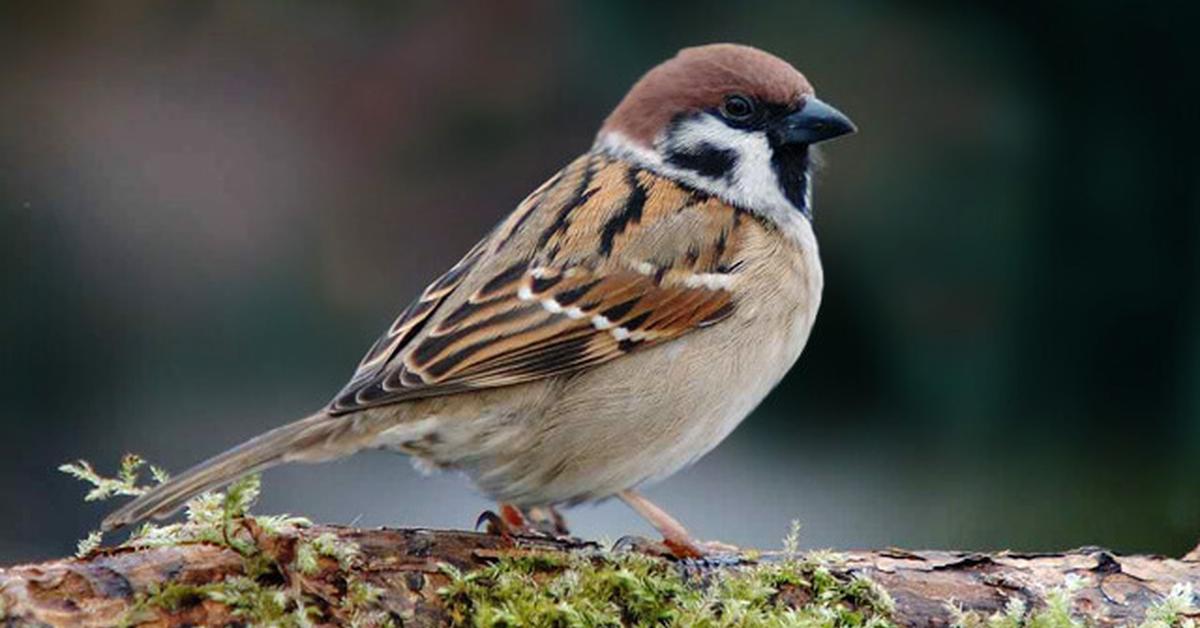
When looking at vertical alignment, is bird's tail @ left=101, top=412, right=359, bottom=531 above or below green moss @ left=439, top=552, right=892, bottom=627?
above

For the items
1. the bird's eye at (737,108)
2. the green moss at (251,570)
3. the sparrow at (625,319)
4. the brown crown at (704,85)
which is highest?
the brown crown at (704,85)

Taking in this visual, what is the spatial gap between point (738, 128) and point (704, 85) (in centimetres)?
15

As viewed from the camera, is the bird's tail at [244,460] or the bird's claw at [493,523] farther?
the bird's claw at [493,523]

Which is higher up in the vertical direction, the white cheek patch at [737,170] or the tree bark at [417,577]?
the white cheek patch at [737,170]

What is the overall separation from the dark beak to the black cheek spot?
0.15 metres

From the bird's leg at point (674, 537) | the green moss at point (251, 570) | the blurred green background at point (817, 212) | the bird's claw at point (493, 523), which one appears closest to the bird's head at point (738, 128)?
the bird's leg at point (674, 537)

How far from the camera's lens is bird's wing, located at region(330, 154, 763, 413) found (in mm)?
4324

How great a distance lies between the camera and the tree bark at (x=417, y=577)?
11.4 feet

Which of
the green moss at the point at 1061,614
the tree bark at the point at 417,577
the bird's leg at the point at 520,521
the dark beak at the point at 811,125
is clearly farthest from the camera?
the dark beak at the point at 811,125

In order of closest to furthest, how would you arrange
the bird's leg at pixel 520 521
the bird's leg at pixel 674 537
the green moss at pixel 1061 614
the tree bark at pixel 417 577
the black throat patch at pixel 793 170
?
the tree bark at pixel 417 577
the green moss at pixel 1061 614
the bird's leg at pixel 674 537
the bird's leg at pixel 520 521
the black throat patch at pixel 793 170

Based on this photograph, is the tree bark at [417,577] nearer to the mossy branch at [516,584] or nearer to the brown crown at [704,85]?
the mossy branch at [516,584]

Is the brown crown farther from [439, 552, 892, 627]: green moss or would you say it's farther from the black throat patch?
[439, 552, 892, 627]: green moss

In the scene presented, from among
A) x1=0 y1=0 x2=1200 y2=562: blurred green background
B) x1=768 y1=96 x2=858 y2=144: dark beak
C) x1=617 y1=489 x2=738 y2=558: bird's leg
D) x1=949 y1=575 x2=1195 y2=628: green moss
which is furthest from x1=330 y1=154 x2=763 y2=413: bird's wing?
x1=0 y1=0 x2=1200 y2=562: blurred green background

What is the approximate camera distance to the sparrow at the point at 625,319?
4.28 m
